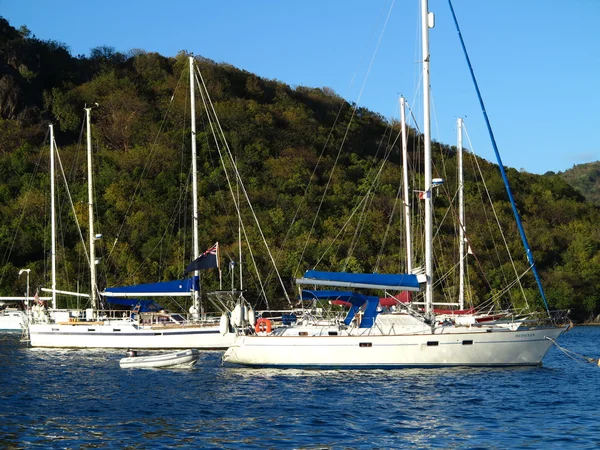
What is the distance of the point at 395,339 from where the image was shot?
3272 cm

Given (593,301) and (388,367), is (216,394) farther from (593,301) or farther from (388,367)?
(593,301)

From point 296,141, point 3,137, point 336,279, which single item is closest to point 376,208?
point 296,141

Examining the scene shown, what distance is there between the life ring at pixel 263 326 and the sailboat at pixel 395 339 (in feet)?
1.23

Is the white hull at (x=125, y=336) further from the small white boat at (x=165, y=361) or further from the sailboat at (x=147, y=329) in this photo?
the small white boat at (x=165, y=361)

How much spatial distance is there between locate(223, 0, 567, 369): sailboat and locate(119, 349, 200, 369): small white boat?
2.59 metres

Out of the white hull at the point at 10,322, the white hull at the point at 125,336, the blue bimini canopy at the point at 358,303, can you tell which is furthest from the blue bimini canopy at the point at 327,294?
the white hull at the point at 10,322

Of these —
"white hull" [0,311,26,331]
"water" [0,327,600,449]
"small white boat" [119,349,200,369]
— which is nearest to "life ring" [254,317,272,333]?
"water" [0,327,600,449]

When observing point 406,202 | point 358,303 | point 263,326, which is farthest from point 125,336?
point 406,202

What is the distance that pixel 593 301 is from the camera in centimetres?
7756

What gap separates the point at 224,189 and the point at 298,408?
56.4 metres

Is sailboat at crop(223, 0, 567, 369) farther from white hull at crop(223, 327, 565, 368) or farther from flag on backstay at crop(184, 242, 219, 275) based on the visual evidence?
flag on backstay at crop(184, 242, 219, 275)

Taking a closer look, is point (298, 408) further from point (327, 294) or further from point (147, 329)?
point (147, 329)

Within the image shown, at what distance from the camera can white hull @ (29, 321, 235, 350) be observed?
4312 centimetres

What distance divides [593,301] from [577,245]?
30.7 feet
